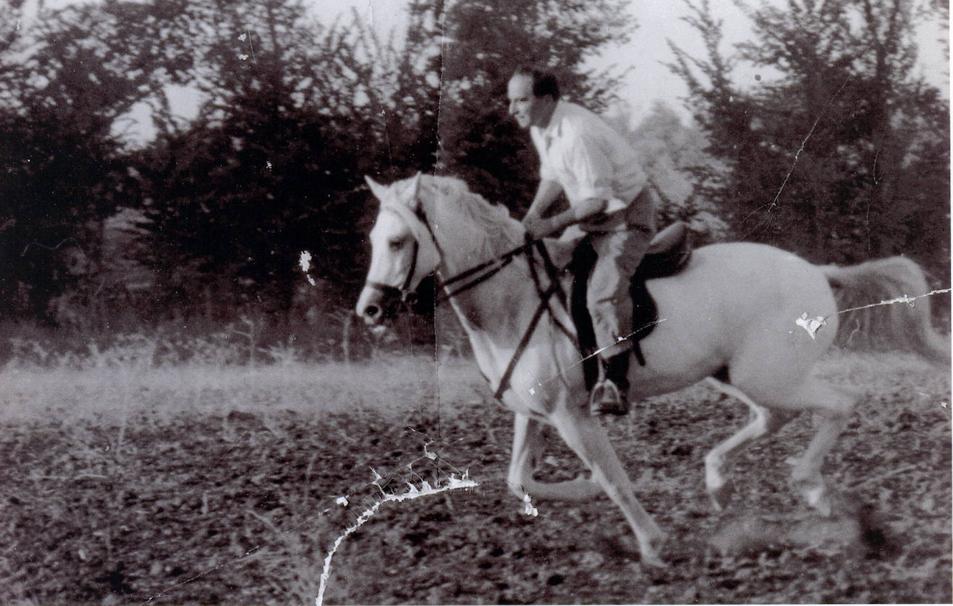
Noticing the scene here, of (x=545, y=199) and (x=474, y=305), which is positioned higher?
(x=545, y=199)

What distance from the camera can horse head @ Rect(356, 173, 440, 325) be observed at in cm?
371

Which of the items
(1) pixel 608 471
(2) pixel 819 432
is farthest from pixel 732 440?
(1) pixel 608 471

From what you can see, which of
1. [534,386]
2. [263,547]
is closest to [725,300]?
[534,386]

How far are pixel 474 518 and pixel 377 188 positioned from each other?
1337mm

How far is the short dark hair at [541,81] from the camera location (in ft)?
12.9

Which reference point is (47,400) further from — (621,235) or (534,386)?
(621,235)

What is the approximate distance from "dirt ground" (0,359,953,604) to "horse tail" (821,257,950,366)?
113 millimetres

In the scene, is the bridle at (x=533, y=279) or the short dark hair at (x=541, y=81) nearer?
the bridle at (x=533, y=279)

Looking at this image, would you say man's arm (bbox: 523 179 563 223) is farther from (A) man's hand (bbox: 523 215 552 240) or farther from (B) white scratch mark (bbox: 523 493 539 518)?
(B) white scratch mark (bbox: 523 493 539 518)

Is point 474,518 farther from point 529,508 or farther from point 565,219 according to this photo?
point 565,219

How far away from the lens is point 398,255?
12.2 feet

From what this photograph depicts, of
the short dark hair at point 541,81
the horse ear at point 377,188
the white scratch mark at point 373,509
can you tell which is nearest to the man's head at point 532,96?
the short dark hair at point 541,81

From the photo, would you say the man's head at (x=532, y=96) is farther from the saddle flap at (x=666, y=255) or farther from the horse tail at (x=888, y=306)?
the horse tail at (x=888, y=306)

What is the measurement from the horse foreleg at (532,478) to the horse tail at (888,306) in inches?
47.7
